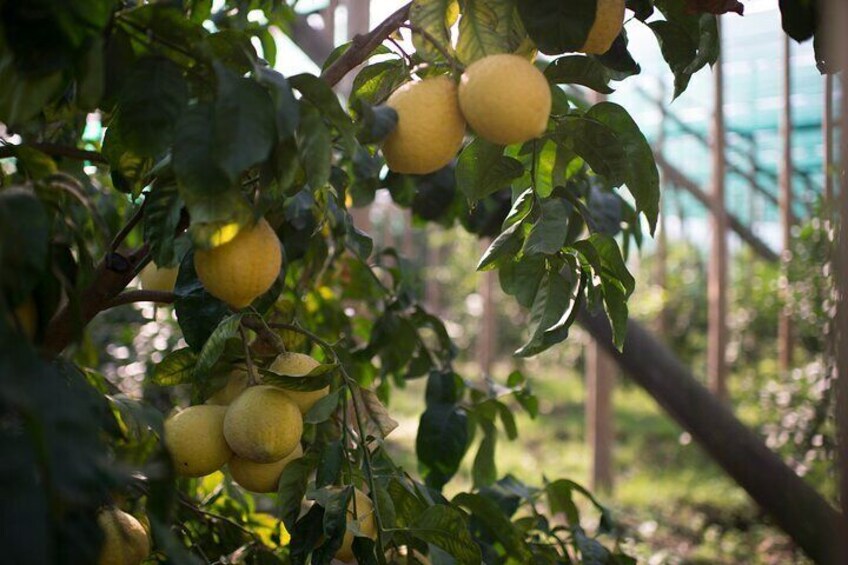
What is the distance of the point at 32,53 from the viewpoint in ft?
1.58

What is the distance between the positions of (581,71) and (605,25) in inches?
3.5

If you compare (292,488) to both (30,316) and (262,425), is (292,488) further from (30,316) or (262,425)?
(30,316)

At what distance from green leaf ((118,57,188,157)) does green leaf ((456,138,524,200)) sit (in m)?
0.29

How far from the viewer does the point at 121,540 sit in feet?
2.23

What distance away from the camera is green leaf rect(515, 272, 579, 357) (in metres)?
0.74

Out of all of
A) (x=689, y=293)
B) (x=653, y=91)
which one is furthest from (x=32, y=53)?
(x=653, y=91)

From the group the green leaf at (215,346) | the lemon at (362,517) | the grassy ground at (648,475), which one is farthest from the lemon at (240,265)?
the grassy ground at (648,475)

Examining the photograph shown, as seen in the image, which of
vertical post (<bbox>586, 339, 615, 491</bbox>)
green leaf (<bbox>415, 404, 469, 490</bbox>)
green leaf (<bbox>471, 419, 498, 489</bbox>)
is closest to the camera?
green leaf (<bbox>415, 404, 469, 490</bbox>)

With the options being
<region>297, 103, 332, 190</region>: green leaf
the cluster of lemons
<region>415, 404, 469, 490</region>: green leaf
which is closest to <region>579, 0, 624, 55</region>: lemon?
the cluster of lemons

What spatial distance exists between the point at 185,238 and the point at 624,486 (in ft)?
12.4

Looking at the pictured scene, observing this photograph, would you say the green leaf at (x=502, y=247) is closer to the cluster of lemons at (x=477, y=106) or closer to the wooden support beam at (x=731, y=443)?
the cluster of lemons at (x=477, y=106)

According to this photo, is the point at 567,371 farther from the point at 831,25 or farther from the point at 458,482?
the point at 831,25

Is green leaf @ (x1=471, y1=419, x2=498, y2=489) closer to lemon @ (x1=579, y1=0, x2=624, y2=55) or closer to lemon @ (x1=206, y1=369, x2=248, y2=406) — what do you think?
lemon @ (x1=206, y1=369, x2=248, y2=406)

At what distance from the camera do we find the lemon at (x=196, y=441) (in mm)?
716
